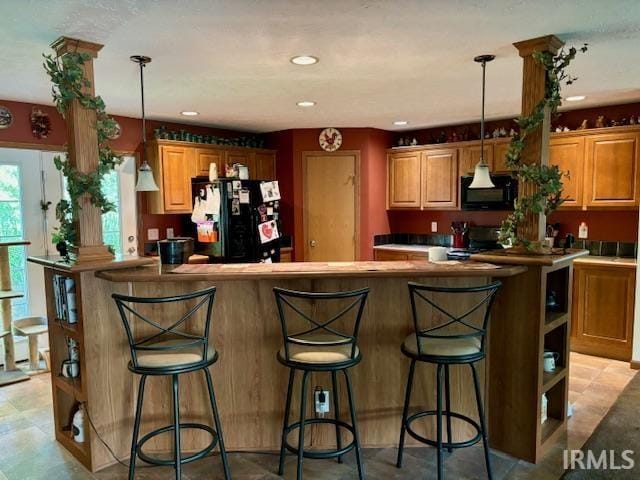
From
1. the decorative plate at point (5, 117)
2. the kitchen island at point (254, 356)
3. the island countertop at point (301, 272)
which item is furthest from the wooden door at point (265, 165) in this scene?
the island countertop at point (301, 272)

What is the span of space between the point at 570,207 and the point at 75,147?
4.26 meters

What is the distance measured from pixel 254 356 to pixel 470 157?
11.8 feet

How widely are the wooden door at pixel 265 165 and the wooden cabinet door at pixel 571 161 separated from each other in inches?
122

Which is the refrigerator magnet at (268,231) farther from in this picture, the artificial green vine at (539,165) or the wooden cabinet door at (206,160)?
the artificial green vine at (539,165)

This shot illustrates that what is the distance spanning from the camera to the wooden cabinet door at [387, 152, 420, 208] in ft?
18.7

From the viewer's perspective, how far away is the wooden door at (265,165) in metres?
5.67

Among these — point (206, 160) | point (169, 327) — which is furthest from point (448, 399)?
point (206, 160)

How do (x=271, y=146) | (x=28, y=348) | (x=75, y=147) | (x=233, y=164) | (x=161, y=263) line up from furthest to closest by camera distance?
1. (x=271, y=146)
2. (x=233, y=164)
3. (x=28, y=348)
4. (x=161, y=263)
5. (x=75, y=147)

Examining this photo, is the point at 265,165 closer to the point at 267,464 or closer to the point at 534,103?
the point at 534,103

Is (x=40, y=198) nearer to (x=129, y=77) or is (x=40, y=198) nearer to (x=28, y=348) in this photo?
(x=28, y=348)

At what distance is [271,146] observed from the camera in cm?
596

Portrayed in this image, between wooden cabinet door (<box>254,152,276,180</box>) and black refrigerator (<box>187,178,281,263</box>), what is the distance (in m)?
0.46

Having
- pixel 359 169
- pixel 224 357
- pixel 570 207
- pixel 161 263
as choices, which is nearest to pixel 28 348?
pixel 161 263

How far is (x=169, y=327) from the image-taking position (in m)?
2.65
